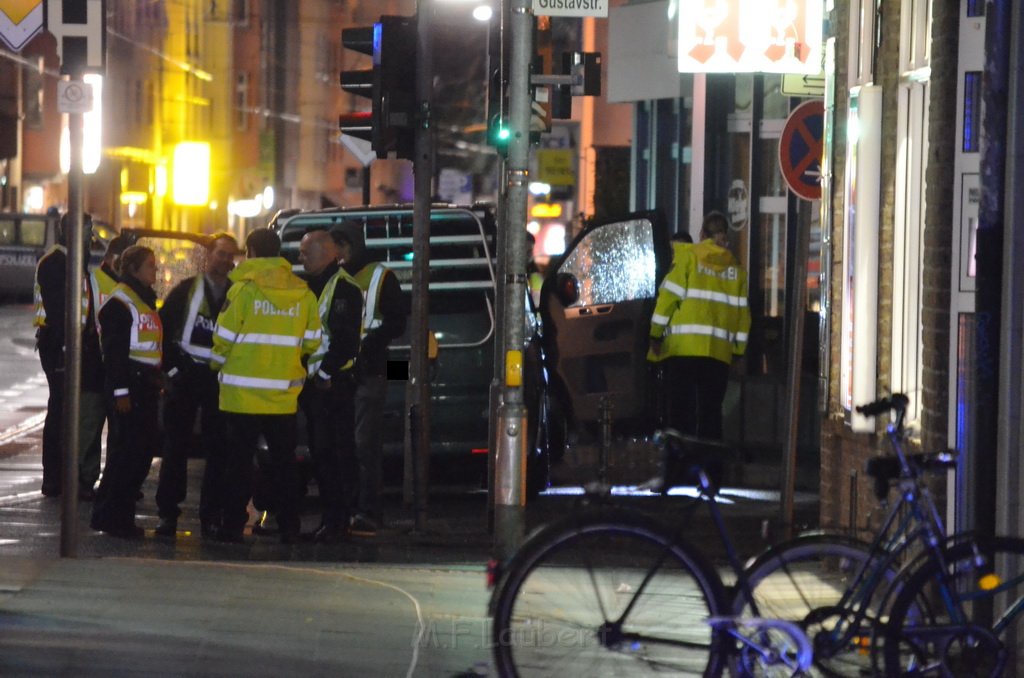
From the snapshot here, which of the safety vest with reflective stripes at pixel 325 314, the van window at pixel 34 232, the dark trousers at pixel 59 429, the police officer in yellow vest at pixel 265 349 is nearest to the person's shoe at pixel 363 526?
the police officer in yellow vest at pixel 265 349

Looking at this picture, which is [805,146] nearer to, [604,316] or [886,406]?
[604,316]

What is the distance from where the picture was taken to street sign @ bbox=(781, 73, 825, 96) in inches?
532

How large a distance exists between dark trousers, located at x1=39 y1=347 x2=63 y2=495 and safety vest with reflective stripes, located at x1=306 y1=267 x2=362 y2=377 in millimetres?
2939

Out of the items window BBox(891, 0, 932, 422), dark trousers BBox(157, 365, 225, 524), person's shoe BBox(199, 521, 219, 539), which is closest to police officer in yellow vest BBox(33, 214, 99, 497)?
dark trousers BBox(157, 365, 225, 524)

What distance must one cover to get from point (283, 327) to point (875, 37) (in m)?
3.70

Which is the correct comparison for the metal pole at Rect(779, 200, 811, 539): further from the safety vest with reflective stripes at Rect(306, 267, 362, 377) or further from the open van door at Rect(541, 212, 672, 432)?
the safety vest with reflective stripes at Rect(306, 267, 362, 377)

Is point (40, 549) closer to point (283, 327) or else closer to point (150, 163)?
point (283, 327)

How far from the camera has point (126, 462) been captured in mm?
12086

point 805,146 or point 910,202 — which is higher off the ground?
point 805,146

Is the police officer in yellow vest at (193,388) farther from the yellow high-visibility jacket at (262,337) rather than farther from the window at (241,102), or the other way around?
the window at (241,102)

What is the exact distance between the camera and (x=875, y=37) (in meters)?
10.2

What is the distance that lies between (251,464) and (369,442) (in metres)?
1.01

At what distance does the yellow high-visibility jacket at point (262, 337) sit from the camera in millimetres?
11156

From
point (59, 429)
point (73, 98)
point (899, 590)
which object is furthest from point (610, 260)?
point (899, 590)
